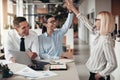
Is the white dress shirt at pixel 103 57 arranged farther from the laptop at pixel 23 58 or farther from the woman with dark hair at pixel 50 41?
the woman with dark hair at pixel 50 41

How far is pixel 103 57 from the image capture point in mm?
2590

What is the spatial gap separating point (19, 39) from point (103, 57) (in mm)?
1302

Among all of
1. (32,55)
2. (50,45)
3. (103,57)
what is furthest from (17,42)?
(103,57)

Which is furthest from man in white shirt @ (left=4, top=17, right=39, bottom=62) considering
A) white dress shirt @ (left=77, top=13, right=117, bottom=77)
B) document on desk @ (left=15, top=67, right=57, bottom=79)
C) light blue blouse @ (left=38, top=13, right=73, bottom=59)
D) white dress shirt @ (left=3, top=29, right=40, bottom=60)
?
white dress shirt @ (left=77, top=13, right=117, bottom=77)

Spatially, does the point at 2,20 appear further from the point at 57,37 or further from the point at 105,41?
the point at 105,41

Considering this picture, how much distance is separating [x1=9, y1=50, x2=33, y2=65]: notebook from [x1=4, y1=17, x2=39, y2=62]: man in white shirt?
0.57 ft

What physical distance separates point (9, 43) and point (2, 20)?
879cm

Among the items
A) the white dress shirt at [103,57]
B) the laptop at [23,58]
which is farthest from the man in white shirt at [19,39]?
the white dress shirt at [103,57]

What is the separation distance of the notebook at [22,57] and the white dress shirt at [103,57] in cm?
72

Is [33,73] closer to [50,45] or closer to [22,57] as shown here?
[22,57]

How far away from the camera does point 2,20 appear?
38.8 feet

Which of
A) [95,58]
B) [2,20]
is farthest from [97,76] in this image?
[2,20]

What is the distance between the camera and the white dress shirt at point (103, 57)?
2.43 meters

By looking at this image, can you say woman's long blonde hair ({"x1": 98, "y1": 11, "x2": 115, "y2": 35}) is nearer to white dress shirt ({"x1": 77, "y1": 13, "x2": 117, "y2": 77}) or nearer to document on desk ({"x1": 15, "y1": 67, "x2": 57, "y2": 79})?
white dress shirt ({"x1": 77, "y1": 13, "x2": 117, "y2": 77})
